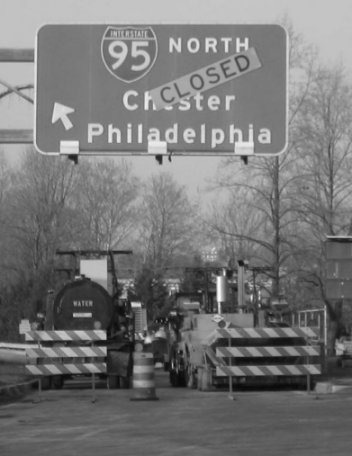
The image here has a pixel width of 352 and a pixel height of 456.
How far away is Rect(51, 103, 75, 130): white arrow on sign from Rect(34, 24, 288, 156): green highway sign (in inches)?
0.6

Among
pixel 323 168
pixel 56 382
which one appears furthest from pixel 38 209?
pixel 56 382

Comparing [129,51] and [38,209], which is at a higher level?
[38,209]

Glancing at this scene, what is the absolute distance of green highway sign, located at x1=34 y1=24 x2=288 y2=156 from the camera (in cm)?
1597

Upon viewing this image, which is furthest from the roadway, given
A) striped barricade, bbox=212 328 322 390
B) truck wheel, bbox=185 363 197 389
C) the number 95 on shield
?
the number 95 on shield

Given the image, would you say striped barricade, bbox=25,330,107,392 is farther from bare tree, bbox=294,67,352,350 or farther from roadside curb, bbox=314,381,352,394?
bare tree, bbox=294,67,352,350

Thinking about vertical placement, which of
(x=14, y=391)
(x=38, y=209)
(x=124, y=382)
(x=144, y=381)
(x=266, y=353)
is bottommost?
(x=14, y=391)

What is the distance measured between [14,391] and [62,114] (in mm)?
8184

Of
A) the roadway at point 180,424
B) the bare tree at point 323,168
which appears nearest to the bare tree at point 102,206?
the bare tree at point 323,168

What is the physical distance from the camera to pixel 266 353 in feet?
73.8

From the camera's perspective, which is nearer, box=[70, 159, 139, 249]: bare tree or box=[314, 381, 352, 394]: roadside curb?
box=[314, 381, 352, 394]: roadside curb

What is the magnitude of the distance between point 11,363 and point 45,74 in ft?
65.5

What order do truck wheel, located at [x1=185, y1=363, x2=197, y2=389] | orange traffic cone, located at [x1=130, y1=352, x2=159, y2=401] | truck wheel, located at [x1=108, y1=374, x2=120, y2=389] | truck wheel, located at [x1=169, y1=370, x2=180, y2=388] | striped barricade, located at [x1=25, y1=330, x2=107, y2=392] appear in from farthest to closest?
1. truck wheel, located at [x1=169, y1=370, x2=180, y2=388]
2. truck wheel, located at [x1=185, y1=363, x2=197, y2=389]
3. truck wheel, located at [x1=108, y1=374, x2=120, y2=389]
4. striped barricade, located at [x1=25, y1=330, x2=107, y2=392]
5. orange traffic cone, located at [x1=130, y1=352, x2=159, y2=401]

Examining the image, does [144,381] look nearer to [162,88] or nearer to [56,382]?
[56,382]

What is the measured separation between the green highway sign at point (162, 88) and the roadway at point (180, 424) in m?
3.92
